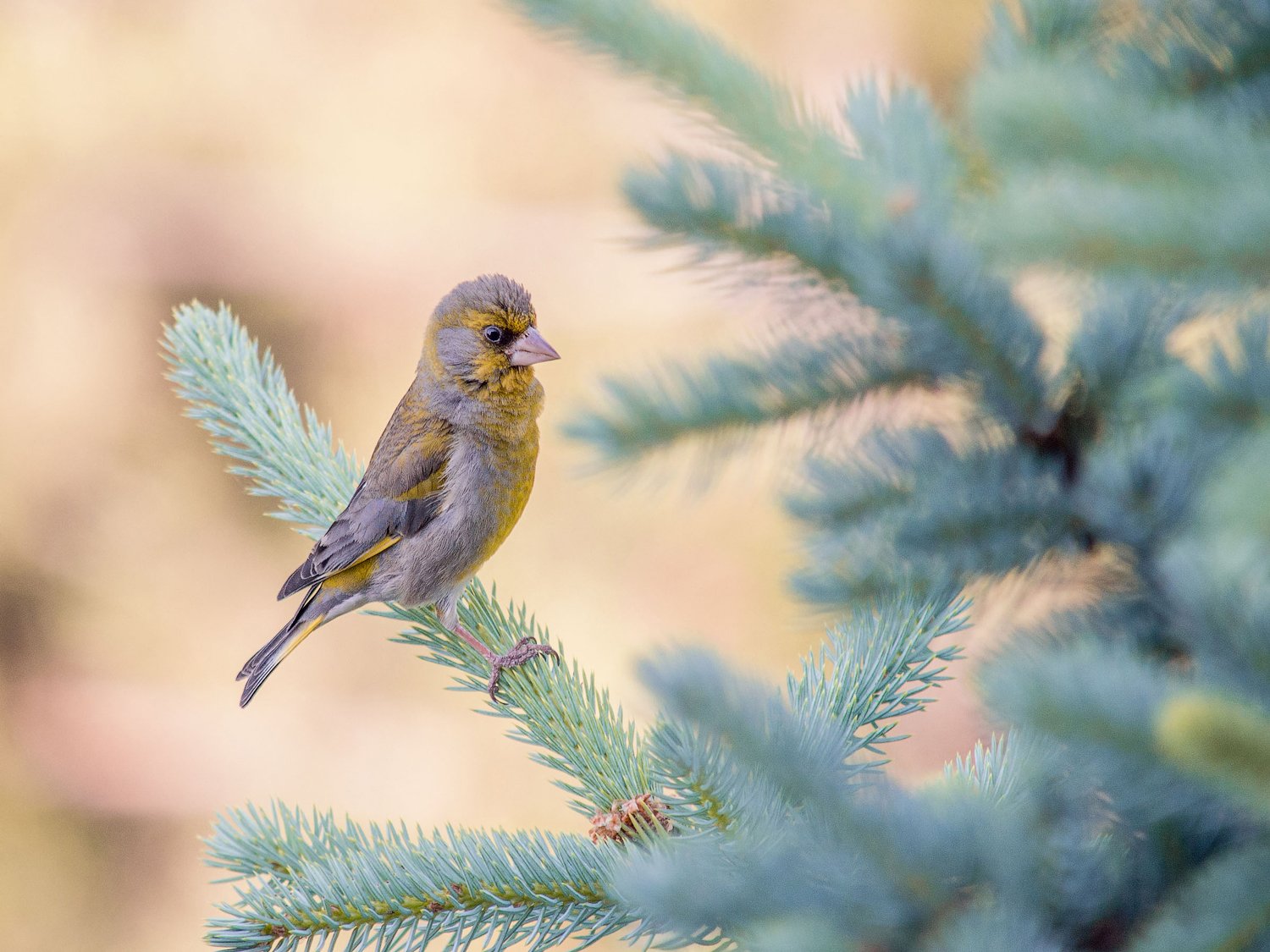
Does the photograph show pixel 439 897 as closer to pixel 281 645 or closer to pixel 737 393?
pixel 737 393

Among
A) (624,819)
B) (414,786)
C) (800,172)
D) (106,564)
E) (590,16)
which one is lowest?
(624,819)

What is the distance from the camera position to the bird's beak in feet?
10.4

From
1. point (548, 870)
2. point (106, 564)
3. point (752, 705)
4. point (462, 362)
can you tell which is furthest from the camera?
point (106, 564)

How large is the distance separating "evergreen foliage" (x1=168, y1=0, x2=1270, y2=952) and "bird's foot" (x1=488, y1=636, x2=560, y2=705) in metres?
0.81

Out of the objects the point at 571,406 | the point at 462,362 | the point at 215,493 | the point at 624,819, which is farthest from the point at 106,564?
the point at 571,406

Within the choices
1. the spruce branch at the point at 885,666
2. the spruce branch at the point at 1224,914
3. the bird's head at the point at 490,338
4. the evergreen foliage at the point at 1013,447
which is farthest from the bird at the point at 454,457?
the spruce branch at the point at 1224,914

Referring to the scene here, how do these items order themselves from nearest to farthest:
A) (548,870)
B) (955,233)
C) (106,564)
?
(955,233), (548,870), (106,564)

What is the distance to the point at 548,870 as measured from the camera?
4.80ft

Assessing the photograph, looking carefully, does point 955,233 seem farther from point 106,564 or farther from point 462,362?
point 106,564

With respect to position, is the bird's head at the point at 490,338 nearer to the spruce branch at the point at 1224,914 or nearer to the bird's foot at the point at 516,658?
the bird's foot at the point at 516,658

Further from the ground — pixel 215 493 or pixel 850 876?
pixel 215 493

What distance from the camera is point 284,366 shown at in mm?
5301

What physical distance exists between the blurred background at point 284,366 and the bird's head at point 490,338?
1777 millimetres

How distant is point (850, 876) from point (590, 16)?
748mm
